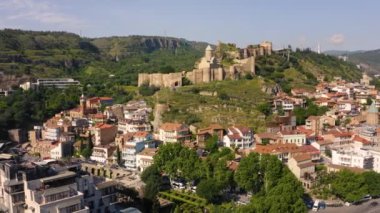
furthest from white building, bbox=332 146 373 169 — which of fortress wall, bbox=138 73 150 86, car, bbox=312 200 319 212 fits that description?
fortress wall, bbox=138 73 150 86

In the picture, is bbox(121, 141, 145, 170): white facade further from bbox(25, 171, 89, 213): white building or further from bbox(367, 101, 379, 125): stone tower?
bbox(367, 101, 379, 125): stone tower

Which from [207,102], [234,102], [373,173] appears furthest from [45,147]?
[373,173]

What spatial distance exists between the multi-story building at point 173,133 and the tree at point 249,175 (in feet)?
35.6

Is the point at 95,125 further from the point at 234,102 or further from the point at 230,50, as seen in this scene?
the point at 230,50

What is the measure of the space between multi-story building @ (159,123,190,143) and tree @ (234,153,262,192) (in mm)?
10844

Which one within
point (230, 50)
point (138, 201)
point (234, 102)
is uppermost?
point (230, 50)

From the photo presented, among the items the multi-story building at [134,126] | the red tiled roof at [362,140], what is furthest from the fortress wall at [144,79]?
the red tiled roof at [362,140]

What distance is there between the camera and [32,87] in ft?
198

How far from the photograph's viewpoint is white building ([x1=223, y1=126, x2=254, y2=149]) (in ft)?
121

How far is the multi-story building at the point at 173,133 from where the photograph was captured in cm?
3875

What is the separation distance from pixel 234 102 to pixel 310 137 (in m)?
10.5

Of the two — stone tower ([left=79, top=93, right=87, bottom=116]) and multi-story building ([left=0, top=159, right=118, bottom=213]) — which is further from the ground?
stone tower ([left=79, top=93, right=87, bottom=116])

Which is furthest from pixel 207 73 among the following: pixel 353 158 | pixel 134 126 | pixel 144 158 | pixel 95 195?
pixel 95 195

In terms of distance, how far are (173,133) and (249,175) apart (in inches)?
474
